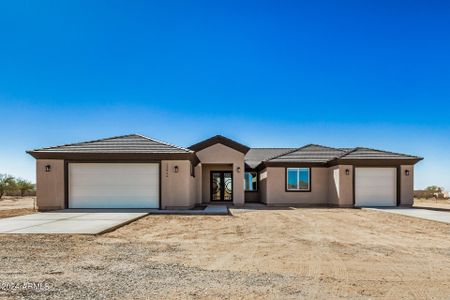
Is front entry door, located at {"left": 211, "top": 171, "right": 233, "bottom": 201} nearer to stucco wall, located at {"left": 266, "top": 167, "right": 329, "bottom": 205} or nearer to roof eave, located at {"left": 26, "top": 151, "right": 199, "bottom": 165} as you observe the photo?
stucco wall, located at {"left": 266, "top": 167, "right": 329, "bottom": 205}

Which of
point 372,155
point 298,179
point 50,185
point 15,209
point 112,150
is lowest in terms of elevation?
point 15,209

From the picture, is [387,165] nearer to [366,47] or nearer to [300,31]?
[366,47]

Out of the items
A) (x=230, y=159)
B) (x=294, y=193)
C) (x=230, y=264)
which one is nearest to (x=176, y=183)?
(x=230, y=159)

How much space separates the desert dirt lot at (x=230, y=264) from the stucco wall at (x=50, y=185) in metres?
8.21

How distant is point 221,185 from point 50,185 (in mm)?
10529

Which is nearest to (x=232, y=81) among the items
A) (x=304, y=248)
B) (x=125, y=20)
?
(x=125, y=20)

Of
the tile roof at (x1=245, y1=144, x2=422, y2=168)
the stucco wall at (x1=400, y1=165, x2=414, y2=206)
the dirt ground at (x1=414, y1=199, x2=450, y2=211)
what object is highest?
the tile roof at (x1=245, y1=144, x2=422, y2=168)

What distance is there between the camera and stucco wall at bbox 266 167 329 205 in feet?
65.8

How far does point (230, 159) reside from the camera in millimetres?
19906

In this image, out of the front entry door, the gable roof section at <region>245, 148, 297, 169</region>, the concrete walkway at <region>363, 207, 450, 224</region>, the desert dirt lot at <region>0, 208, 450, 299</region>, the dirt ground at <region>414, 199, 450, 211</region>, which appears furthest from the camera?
the gable roof section at <region>245, 148, 297, 169</region>

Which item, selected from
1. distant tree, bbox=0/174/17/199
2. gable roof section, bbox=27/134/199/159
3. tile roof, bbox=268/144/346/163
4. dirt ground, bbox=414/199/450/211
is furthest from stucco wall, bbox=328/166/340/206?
distant tree, bbox=0/174/17/199

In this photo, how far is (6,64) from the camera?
47.3 feet

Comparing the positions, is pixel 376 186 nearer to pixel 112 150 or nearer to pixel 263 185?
pixel 263 185

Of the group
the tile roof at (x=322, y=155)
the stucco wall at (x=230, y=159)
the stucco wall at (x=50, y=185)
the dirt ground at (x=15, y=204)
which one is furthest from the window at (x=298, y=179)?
the dirt ground at (x=15, y=204)
